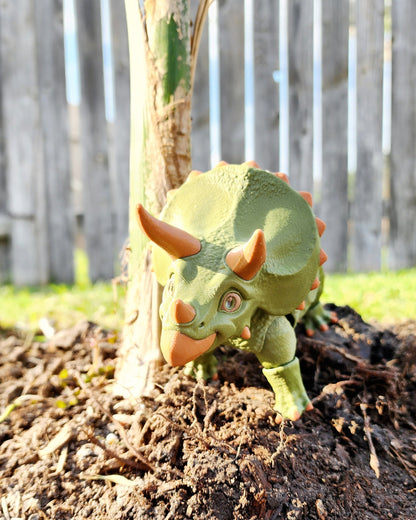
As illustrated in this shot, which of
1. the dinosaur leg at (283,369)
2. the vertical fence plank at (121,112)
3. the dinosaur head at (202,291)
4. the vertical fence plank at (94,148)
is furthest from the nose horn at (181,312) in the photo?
the vertical fence plank at (94,148)

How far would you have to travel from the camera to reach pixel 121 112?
3.38 meters

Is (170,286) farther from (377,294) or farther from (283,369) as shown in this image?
(377,294)

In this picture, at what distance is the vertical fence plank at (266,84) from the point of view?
3.39m

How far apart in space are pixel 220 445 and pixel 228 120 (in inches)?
112

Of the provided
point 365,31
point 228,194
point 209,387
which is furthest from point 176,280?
point 365,31

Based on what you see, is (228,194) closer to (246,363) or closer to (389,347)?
(246,363)

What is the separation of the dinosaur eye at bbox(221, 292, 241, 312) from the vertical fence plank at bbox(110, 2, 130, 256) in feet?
8.10

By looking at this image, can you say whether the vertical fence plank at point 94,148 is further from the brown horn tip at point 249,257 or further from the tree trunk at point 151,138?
the brown horn tip at point 249,257

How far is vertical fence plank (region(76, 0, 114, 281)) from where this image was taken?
10.9ft

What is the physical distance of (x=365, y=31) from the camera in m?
3.49

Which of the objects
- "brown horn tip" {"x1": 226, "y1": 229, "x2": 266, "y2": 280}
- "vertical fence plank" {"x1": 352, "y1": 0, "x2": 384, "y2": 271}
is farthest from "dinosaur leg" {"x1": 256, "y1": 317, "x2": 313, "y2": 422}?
"vertical fence plank" {"x1": 352, "y1": 0, "x2": 384, "y2": 271}

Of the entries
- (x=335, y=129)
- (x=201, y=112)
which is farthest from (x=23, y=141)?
(x=335, y=129)

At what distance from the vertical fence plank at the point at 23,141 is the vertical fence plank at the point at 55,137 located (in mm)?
48

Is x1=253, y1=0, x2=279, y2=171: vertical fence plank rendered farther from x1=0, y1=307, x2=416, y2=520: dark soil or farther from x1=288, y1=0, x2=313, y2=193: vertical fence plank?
x1=0, y1=307, x2=416, y2=520: dark soil
